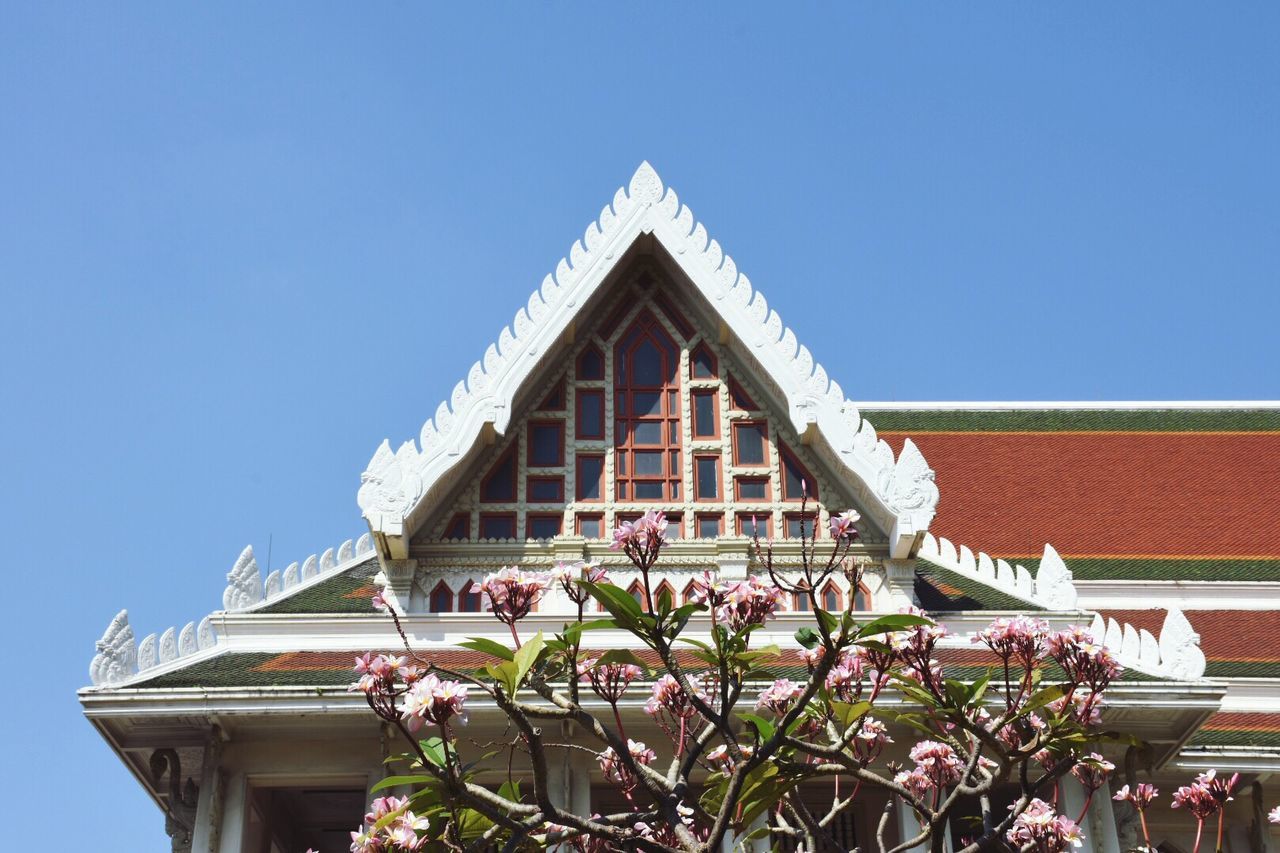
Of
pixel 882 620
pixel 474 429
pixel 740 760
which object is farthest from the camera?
pixel 474 429

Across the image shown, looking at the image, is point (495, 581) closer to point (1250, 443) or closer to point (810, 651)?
point (810, 651)

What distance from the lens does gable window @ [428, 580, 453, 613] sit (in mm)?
14359

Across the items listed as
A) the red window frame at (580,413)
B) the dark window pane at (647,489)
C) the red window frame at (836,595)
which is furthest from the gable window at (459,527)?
the red window frame at (836,595)

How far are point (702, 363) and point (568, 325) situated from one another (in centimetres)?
141

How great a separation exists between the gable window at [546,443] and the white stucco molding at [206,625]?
1.92 metres

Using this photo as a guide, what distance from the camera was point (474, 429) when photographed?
14.3 m

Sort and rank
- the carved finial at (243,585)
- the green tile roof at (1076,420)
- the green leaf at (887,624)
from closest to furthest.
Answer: the green leaf at (887,624) → the carved finial at (243,585) → the green tile roof at (1076,420)

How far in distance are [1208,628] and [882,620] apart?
11.1 m

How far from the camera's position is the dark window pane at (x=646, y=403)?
15.4 m

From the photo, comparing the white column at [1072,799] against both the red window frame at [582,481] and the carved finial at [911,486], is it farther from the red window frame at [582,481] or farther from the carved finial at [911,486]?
the red window frame at [582,481]

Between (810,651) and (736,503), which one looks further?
(736,503)

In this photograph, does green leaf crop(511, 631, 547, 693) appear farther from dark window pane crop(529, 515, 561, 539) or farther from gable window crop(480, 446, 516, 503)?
gable window crop(480, 446, 516, 503)

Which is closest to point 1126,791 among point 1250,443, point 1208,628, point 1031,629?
point 1031,629

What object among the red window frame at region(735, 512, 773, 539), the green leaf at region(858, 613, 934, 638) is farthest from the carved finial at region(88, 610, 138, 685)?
the green leaf at region(858, 613, 934, 638)
